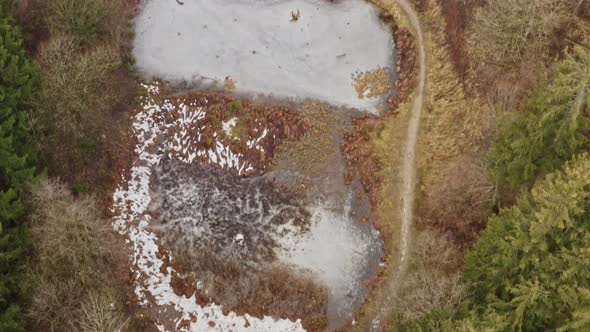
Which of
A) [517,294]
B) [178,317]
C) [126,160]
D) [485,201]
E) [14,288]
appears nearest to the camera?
[517,294]

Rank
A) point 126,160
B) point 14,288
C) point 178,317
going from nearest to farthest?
1. point 14,288
2. point 178,317
3. point 126,160

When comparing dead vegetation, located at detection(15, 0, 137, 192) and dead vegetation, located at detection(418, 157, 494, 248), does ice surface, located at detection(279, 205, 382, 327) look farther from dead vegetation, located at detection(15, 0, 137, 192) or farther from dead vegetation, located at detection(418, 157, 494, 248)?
dead vegetation, located at detection(15, 0, 137, 192)

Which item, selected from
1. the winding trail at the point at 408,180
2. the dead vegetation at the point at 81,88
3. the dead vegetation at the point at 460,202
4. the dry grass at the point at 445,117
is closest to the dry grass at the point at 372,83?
the winding trail at the point at 408,180

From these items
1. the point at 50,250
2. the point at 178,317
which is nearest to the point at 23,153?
the point at 50,250

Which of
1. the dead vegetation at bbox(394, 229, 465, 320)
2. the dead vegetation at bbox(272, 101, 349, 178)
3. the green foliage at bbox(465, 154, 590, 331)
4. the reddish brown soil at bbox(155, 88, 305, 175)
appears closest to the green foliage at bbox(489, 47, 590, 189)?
the green foliage at bbox(465, 154, 590, 331)

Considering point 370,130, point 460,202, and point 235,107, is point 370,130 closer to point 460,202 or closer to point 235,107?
point 460,202

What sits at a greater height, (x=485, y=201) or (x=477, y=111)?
(x=477, y=111)

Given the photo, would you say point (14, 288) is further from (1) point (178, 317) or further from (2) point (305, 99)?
(2) point (305, 99)
